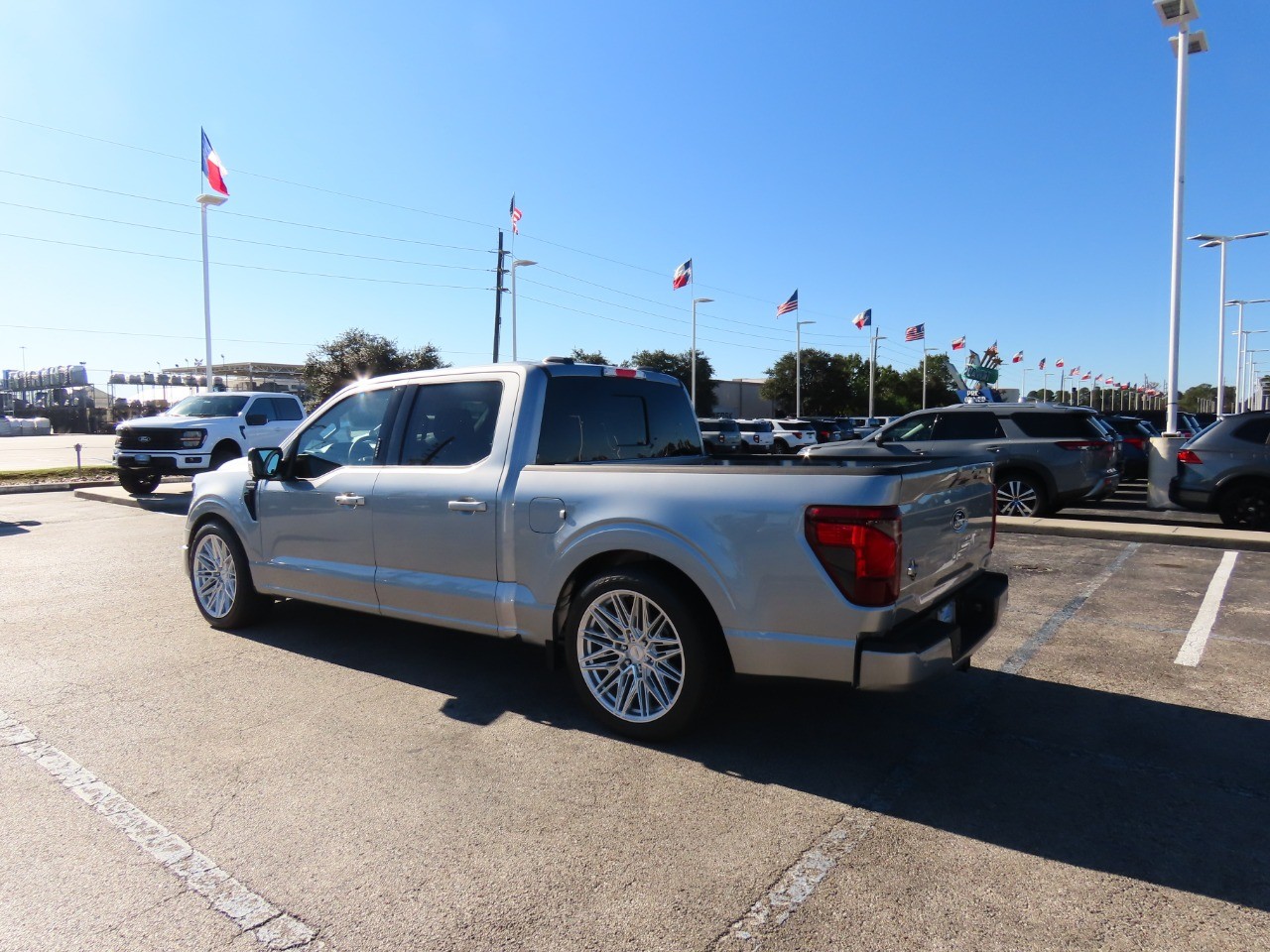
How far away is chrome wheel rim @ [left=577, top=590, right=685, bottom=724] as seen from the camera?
3.71 m

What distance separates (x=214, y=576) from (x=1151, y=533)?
10.1m

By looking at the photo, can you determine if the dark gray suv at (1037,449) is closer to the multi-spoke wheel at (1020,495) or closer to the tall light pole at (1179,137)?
the multi-spoke wheel at (1020,495)

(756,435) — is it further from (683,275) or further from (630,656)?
(630,656)

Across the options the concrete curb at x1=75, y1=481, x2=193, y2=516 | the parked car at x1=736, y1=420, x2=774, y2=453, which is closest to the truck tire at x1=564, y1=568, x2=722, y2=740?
the concrete curb at x1=75, y1=481, x2=193, y2=516

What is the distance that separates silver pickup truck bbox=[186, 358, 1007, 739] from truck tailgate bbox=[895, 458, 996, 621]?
1 cm

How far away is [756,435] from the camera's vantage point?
106 ft

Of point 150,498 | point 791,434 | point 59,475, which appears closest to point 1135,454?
point 150,498

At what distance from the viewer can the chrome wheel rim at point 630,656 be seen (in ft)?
12.2

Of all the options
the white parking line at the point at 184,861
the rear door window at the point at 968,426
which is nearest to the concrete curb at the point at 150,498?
the white parking line at the point at 184,861

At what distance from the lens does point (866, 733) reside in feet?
13.0

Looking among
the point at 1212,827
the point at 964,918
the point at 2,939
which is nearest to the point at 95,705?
the point at 2,939

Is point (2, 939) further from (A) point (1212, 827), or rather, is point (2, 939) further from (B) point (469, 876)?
(A) point (1212, 827)

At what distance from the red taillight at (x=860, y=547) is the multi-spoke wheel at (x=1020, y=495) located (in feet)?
30.2

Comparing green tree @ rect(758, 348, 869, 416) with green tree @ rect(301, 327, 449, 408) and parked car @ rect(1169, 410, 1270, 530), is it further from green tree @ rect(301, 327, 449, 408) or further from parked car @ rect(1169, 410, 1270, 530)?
parked car @ rect(1169, 410, 1270, 530)
